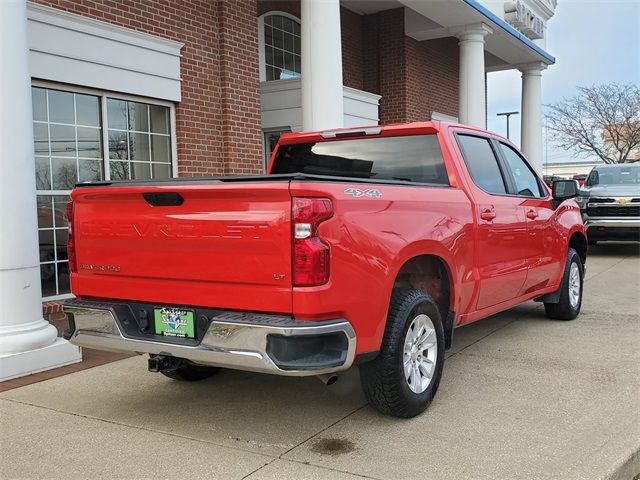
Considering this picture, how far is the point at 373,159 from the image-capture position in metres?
5.36

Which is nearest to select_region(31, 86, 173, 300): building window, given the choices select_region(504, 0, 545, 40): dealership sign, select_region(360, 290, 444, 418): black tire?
select_region(360, 290, 444, 418): black tire

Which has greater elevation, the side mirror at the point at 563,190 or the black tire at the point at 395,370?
the side mirror at the point at 563,190

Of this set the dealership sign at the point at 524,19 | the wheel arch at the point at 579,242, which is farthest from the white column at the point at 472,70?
the wheel arch at the point at 579,242

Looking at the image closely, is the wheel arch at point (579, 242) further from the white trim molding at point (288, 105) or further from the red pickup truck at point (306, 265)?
the white trim molding at point (288, 105)

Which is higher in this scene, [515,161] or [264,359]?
[515,161]

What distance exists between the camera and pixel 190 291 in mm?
3820

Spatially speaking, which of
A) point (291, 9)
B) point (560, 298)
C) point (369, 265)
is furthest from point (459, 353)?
point (291, 9)

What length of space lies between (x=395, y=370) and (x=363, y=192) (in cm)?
110

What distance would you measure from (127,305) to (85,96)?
4240 mm

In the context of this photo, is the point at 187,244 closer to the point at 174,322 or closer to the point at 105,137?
the point at 174,322

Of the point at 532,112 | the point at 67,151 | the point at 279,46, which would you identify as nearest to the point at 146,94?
the point at 67,151

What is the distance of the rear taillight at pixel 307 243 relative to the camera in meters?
3.44

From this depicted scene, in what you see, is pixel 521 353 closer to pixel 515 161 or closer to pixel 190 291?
pixel 515 161

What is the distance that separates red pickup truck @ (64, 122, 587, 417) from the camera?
348 cm
